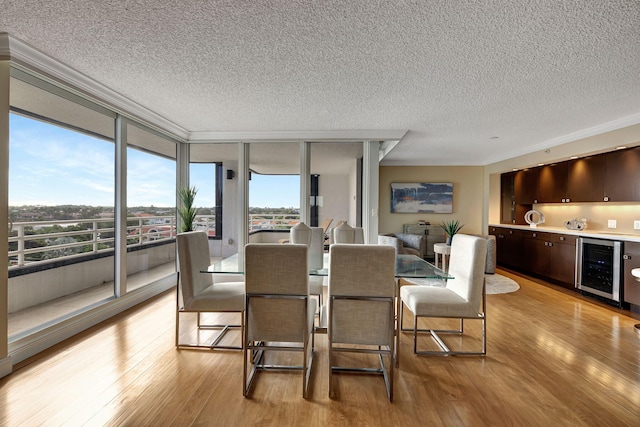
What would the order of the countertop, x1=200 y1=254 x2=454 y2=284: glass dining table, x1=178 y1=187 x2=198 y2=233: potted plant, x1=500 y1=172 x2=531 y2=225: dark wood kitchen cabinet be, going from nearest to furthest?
x1=200 y1=254 x2=454 y2=284: glass dining table
the countertop
x1=178 y1=187 x2=198 y2=233: potted plant
x1=500 y1=172 x2=531 y2=225: dark wood kitchen cabinet

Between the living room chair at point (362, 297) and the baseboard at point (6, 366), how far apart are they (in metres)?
2.23

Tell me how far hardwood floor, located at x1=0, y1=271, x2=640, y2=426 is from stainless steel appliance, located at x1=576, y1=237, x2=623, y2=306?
104 cm

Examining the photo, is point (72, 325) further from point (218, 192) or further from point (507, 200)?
point (507, 200)

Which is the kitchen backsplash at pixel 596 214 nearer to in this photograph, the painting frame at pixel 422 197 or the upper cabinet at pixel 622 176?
the upper cabinet at pixel 622 176

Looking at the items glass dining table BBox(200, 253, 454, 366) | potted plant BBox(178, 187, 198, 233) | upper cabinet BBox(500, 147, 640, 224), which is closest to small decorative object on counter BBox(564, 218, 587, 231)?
upper cabinet BBox(500, 147, 640, 224)

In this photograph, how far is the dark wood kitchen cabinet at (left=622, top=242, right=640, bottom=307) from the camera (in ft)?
11.1

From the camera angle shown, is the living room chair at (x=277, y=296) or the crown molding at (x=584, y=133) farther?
the crown molding at (x=584, y=133)

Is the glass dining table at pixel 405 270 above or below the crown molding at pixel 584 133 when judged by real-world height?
below

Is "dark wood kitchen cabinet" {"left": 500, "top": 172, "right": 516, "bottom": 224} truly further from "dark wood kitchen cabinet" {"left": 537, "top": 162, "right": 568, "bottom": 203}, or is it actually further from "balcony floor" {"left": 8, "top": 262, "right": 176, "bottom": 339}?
"balcony floor" {"left": 8, "top": 262, "right": 176, "bottom": 339}

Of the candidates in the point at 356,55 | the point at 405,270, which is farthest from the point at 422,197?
the point at 356,55

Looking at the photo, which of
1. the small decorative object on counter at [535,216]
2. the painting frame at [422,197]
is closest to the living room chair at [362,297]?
the small decorative object on counter at [535,216]

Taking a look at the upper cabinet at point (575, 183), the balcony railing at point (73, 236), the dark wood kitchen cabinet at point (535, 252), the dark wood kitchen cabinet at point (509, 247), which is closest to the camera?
the balcony railing at point (73, 236)

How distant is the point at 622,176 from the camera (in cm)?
380

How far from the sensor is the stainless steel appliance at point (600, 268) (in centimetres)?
359
